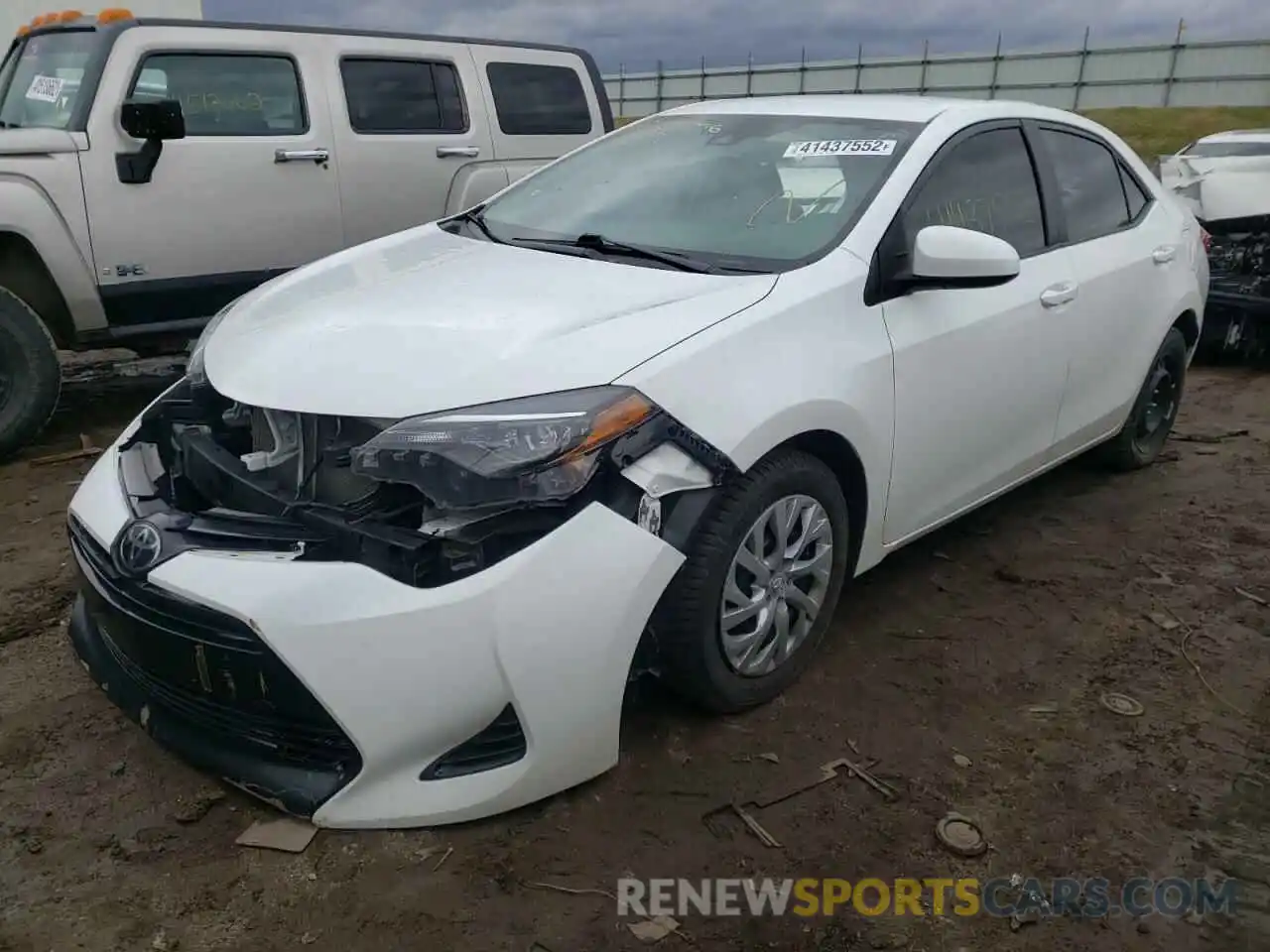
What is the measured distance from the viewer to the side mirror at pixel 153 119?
498 cm

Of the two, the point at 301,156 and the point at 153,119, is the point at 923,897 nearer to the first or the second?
the point at 153,119

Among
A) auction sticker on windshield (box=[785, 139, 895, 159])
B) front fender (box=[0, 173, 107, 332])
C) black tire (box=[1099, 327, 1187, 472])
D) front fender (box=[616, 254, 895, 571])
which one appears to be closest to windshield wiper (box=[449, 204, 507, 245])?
auction sticker on windshield (box=[785, 139, 895, 159])

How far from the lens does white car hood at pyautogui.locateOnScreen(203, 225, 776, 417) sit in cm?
241

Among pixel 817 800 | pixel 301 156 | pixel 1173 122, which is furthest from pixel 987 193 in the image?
pixel 1173 122

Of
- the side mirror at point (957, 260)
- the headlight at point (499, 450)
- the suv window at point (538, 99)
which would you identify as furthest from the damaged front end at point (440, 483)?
the suv window at point (538, 99)

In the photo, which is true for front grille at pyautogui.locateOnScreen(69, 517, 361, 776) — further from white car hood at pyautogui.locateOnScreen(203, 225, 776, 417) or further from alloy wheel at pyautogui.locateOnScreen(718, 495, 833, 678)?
alloy wheel at pyautogui.locateOnScreen(718, 495, 833, 678)

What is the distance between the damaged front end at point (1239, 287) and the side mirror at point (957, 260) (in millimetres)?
5056

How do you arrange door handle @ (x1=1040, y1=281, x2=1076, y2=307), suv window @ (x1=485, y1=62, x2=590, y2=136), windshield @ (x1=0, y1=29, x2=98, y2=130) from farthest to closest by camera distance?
suv window @ (x1=485, y1=62, x2=590, y2=136)
windshield @ (x1=0, y1=29, x2=98, y2=130)
door handle @ (x1=1040, y1=281, x2=1076, y2=307)

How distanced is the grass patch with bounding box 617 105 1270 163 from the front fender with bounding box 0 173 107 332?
58.7 ft

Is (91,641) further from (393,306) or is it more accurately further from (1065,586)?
(1065,586)

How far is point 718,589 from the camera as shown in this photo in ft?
8.47

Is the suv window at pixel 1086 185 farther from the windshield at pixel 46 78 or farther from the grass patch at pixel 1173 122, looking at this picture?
the grass patch at pixel 1173 122

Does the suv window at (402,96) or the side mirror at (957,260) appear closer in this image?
the side mirror at (957,260)

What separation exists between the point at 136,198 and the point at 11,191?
0.55 metres
